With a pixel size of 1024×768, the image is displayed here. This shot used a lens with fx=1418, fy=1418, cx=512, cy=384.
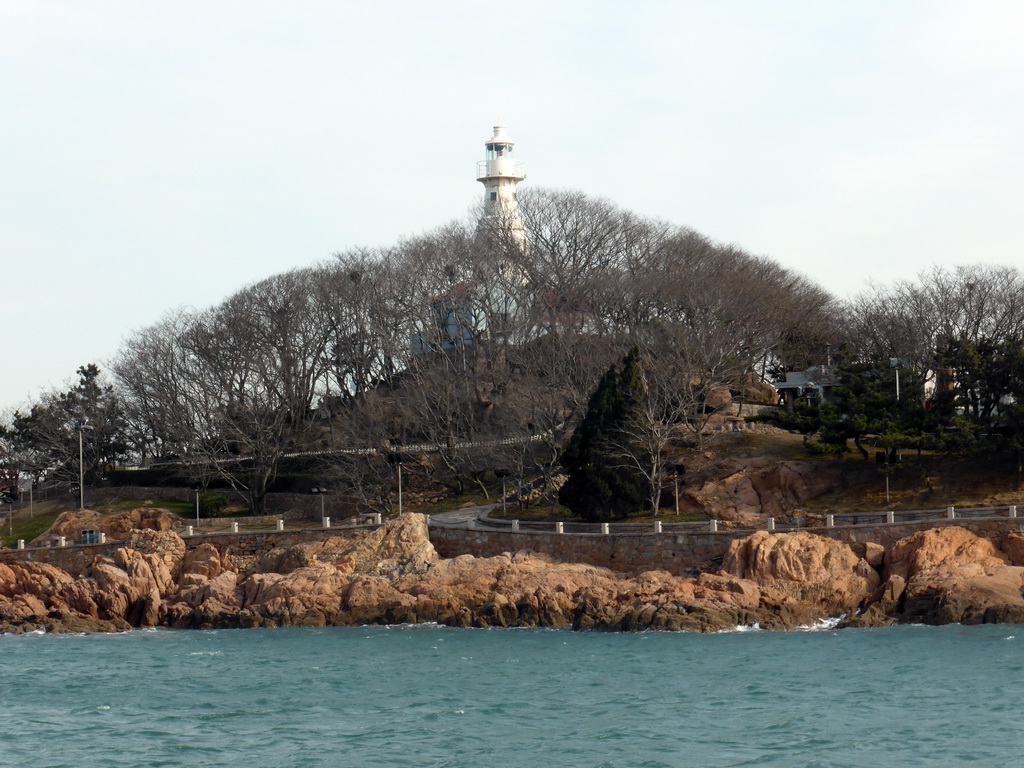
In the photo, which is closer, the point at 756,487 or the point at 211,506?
the point at 756,487

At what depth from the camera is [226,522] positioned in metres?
58.4

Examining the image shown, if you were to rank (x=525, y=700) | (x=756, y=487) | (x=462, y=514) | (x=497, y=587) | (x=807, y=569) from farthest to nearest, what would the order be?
1. (x=462, y=514)
2. (x=756, y=487)
3. (x=497, y=587)
4. (x=807, y=569)
5. (x=525, y=700)

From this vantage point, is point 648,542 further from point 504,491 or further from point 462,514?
point 462,514

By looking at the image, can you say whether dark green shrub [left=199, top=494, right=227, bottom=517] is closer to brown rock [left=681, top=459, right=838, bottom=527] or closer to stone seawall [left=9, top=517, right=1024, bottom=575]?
stone seawall [left=9, top=517, right=1024, bottom=575]

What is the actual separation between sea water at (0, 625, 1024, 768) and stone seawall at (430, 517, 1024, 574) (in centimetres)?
494

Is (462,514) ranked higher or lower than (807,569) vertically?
higher

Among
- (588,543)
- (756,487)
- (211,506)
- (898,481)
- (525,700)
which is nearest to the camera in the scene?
(525,700)

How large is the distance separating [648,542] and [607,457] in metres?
5.46

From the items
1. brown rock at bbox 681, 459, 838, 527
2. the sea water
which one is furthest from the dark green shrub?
brown rock at bbox 681, 459, 838, 527

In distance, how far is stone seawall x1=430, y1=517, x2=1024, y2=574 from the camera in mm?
42281

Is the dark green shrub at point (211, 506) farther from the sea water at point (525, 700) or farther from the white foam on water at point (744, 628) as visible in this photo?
the white foam on water at point (744, 628)

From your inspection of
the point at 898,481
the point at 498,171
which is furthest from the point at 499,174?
the point at 898,481

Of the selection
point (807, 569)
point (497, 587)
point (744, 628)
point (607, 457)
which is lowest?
point (744, 628)

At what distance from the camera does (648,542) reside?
45000mm
